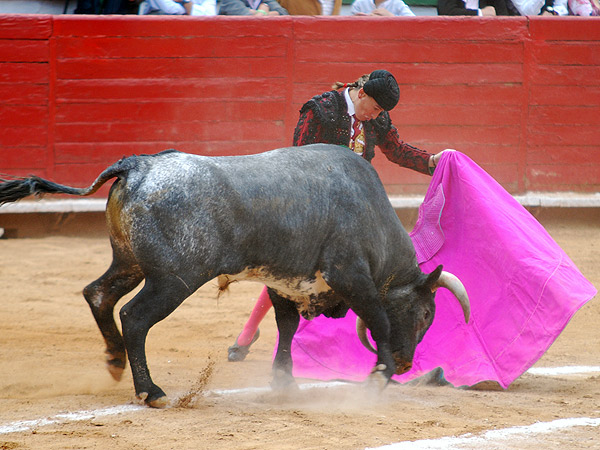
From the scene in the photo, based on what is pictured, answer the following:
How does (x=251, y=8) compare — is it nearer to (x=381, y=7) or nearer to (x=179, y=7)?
(x=179, y=7)

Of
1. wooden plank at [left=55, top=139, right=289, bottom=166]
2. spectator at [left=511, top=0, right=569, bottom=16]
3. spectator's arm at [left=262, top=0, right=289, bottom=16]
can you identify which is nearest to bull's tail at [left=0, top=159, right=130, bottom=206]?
wooden plank at [left=55, top=139, right=289, bottom=166]

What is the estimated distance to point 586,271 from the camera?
19.7ft

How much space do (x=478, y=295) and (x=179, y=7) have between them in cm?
399

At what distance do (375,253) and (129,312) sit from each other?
3.44 feet

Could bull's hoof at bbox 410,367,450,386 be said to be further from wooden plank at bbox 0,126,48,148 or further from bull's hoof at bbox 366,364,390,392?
wooden plank at bbox 0,126,48,148

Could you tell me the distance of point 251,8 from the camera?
715 centimetres

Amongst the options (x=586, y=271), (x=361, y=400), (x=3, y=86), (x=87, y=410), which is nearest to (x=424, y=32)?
(x=586, y=271)

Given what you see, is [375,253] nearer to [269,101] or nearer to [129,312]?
[129,312]

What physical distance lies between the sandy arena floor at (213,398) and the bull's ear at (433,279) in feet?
1.51

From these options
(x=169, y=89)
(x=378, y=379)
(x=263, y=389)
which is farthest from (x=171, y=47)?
(x=378, y=379)

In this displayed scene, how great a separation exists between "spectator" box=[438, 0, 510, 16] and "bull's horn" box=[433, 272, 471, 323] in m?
4.14

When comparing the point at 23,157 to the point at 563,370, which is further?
the point at 23,157

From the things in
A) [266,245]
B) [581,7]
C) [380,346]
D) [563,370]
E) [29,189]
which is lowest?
[563,370]

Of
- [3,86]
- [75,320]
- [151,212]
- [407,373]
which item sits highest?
[151,212]
